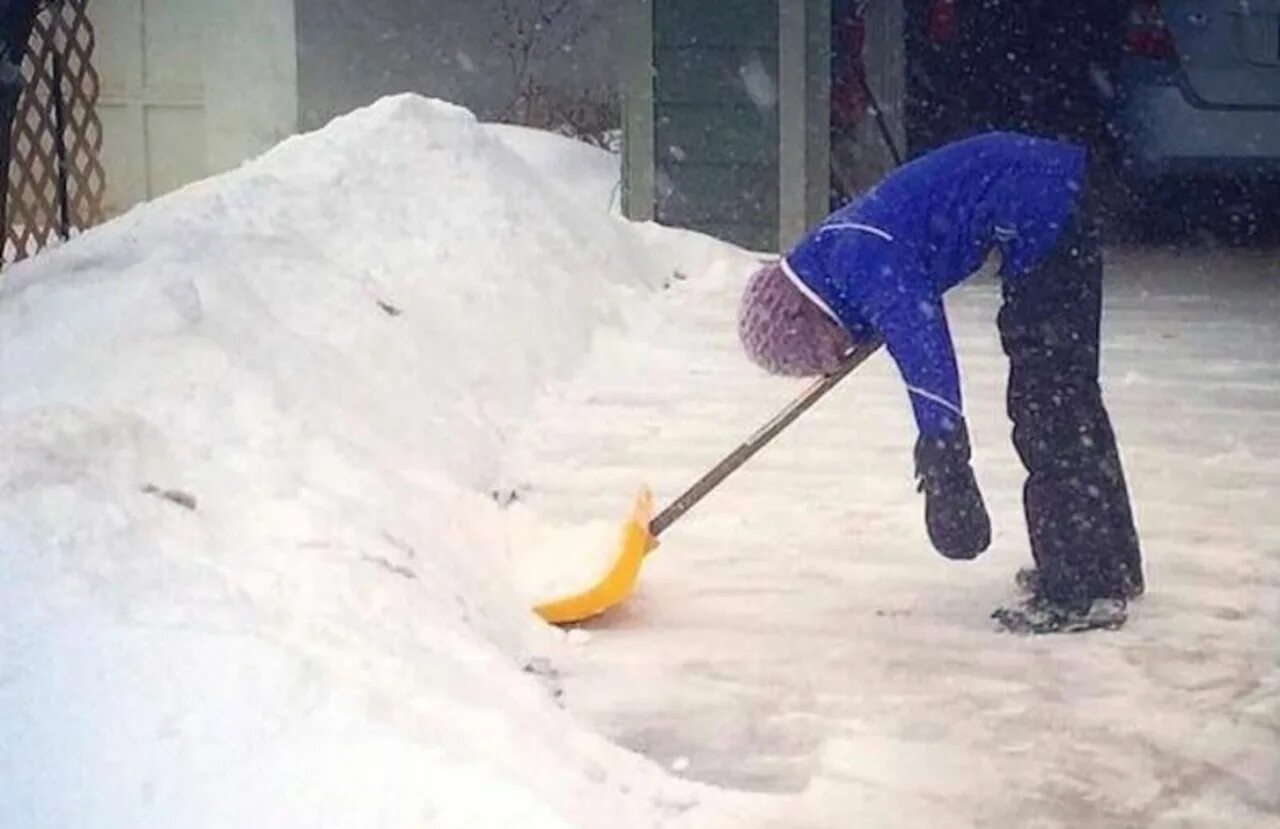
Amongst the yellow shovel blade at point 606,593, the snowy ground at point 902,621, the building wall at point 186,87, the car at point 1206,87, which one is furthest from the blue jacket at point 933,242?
the building wall at point 186,87

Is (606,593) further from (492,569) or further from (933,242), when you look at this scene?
(933,242)

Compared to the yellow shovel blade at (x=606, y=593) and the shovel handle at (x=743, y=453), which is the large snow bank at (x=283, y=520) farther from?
the shovel handle at (x=743, y=453)

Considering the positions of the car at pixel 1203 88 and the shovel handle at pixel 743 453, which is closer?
the shovel handle at pixel 743 453

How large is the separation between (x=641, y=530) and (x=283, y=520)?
90cm

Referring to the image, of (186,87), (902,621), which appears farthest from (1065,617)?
(186,87)

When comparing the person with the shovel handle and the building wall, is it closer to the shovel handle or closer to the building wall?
the shovel handle

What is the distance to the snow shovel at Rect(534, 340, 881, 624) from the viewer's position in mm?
4695

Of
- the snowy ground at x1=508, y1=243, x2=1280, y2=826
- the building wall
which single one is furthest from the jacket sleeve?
the building wall

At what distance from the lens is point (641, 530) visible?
16.0 ft

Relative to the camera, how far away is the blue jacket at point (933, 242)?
434 cm

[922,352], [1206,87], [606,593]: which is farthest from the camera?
[1206,87]

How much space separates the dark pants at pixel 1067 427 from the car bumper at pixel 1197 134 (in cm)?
531

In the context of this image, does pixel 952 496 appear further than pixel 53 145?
No

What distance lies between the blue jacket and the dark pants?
86mm
